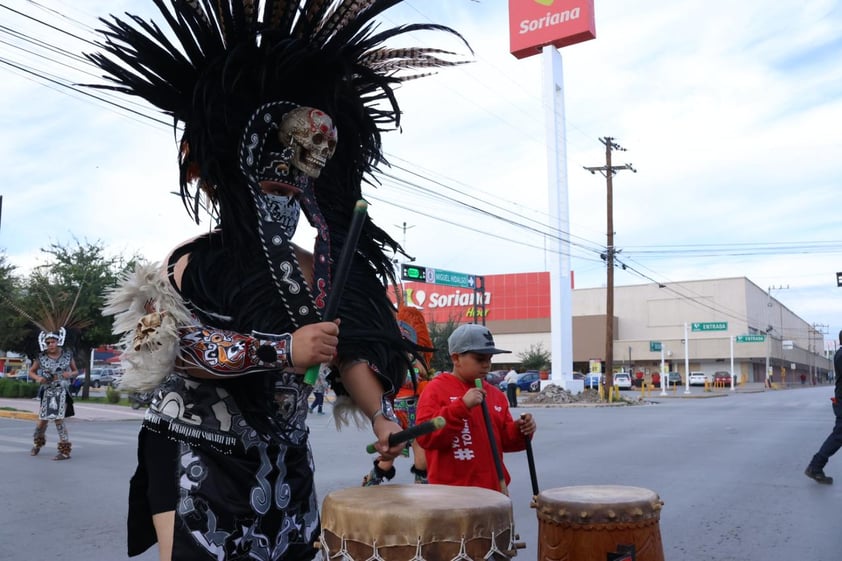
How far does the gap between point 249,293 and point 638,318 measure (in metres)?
69.2

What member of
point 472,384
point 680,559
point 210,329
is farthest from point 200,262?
point 680,559

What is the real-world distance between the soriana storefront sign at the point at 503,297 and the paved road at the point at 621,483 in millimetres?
46565

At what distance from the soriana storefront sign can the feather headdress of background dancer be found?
58.3 metres

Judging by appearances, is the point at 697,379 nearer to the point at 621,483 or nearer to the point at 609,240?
the point at 609,240

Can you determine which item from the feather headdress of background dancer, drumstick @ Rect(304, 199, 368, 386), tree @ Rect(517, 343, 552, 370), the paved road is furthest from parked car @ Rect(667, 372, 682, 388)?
drumstick @ Rect(304, 199, 368, 386)

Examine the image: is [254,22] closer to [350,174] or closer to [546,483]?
[350,174]

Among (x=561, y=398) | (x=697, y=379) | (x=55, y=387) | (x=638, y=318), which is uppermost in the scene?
(x=638, y=318)

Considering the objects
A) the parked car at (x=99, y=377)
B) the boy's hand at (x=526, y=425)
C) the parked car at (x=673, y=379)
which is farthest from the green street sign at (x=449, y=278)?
the parked car at (x=673, y=379)

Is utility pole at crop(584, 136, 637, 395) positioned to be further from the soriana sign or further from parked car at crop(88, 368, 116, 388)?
parked car at crop(88, 368, 116, 388)

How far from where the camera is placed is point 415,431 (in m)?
2.04

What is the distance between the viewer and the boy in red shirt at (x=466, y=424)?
371cm

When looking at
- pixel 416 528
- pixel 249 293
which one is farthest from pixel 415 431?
pixel 249 293

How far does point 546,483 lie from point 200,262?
6.74 meters

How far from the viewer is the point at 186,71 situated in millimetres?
2219
